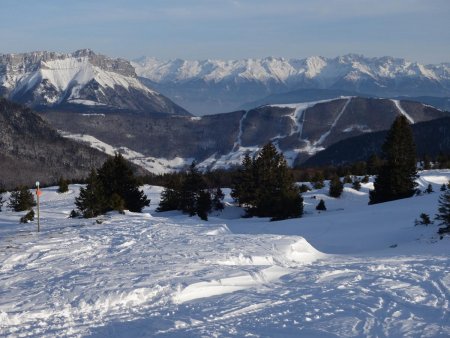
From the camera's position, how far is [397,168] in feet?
123

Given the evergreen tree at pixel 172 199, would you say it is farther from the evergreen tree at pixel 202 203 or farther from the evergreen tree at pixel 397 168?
the evergreen tree at pixel 397 168

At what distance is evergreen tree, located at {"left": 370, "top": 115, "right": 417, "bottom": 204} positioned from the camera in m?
37.6

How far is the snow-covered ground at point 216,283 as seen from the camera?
10.7 m

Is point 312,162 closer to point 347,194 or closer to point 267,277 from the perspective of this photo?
point 347,194

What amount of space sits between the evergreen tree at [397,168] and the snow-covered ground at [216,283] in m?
14.2

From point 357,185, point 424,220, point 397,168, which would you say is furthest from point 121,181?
point 424,220

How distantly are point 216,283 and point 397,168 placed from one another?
1074 inches

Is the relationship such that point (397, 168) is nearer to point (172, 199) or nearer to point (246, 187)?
point (246, 187)

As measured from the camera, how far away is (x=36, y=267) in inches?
622

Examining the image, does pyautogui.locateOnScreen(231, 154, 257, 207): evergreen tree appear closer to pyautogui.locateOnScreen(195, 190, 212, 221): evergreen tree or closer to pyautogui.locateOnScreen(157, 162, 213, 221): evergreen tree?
pyautogui.locateOnScreen(157, 162, 213, 221): evergreen tree

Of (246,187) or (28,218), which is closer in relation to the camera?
(28,218)

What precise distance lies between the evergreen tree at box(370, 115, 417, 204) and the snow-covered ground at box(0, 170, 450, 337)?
1415cm

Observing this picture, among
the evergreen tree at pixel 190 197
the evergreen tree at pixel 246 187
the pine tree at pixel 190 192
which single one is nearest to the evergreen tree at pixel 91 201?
the evergreen tree at pixel 190 197

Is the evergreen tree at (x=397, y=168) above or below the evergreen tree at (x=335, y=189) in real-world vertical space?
above
